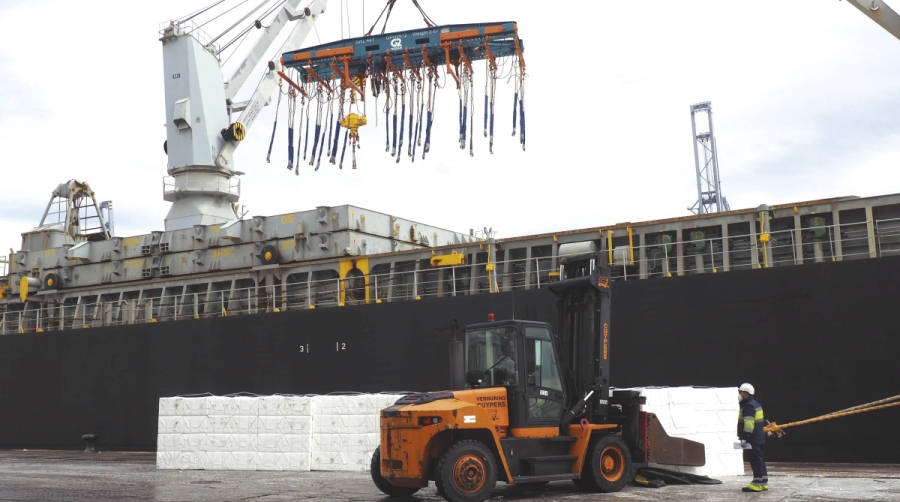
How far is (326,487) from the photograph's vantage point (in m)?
13.0

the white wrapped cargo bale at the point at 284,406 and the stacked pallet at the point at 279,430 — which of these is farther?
the white wrapped cargo bale at the point at 284,406

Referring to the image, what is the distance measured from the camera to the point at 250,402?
55.5 ft

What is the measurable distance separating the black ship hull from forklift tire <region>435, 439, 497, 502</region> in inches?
65.0

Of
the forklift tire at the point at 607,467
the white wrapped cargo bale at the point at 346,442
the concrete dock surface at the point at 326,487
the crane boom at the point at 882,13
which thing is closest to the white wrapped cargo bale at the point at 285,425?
the white wrapped cargo bale at the point at 346,442

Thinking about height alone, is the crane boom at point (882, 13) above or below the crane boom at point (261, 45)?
below

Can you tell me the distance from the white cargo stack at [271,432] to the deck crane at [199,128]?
1490 centimetres

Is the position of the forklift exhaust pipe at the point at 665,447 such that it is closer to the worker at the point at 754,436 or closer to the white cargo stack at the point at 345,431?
the worker at the point at 754,436

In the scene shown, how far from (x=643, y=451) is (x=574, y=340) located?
1939mm

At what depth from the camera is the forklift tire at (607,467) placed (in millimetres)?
11141

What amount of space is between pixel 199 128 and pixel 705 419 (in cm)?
2426

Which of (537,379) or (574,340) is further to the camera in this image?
(574,340)

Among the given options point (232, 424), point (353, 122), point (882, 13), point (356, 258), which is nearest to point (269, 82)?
point (353, 122)

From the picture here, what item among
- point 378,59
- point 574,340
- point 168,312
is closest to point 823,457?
point 574,340

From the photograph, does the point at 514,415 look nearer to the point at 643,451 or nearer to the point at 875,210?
the point at 643,451
